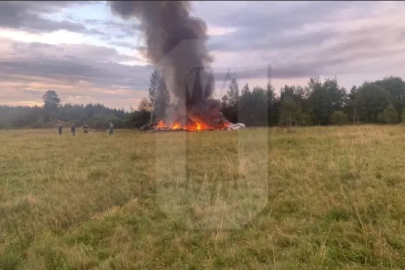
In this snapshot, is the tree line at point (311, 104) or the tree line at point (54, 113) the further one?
the tree line at point (311, 104)

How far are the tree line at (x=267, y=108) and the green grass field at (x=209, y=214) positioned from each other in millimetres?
1581

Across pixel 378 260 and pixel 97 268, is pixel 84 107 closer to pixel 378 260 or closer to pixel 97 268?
pixel 97 268

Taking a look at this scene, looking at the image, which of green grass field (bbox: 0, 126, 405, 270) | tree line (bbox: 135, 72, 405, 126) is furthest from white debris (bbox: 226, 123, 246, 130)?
green grass field (bbox: 0, 126, 405, 270)

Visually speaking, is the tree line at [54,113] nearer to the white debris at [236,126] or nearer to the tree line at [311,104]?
the tree line at [311,104]

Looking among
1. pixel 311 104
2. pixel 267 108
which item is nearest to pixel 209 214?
pixel 267 108

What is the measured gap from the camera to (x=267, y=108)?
2256 centimetres

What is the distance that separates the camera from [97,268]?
403 centimetres

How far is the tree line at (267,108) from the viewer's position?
6.16m

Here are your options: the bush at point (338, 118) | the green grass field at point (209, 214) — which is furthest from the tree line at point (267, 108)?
the green grass field at point (209, 214)

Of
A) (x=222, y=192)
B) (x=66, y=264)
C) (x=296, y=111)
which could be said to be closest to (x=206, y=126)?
(x=296, y=111)

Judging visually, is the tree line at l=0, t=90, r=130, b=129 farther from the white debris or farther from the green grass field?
the white debris

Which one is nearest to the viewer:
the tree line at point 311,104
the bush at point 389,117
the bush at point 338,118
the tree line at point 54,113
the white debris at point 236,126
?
the tree line at point 54,113

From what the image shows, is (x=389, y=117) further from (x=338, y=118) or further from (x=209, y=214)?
(x=209, y=214)

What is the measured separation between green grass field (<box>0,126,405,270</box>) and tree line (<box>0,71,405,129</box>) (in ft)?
5.19
